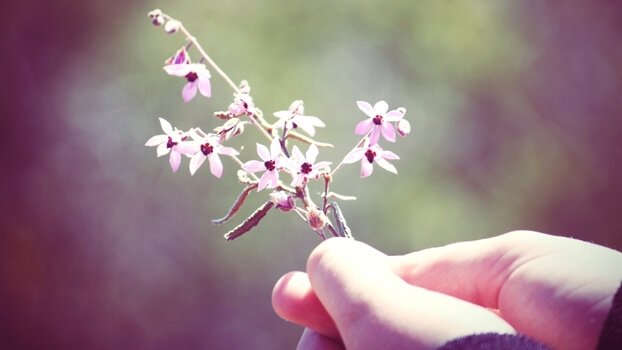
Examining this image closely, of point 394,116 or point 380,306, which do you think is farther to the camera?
point 394,116

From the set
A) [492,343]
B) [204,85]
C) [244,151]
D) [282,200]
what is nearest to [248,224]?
[282,200]

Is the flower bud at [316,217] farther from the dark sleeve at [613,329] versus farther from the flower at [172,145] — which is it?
the dark sleeve at [613,329]

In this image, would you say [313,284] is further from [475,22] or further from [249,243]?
[475,22]

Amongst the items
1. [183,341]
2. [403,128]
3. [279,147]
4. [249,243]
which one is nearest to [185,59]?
[279,147]

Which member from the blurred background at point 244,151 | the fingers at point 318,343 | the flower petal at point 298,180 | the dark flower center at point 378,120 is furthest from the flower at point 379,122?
the blurred background at point 244,151

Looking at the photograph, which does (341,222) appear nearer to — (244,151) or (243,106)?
(243,106)

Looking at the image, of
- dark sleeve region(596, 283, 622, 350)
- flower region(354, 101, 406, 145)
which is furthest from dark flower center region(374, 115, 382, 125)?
dark sleeve region(596, 283, 622, 350)

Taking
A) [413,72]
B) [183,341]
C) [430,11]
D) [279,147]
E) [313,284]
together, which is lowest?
[183,341]
